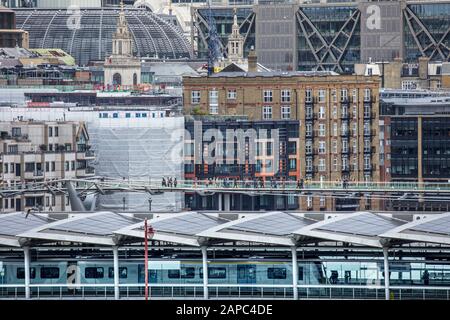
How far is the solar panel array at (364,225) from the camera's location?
39250 millimetres

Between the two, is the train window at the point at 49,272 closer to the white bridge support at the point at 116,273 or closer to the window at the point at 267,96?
the white bridge support at the point at 116,273

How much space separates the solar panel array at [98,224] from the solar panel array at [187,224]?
0.94 m

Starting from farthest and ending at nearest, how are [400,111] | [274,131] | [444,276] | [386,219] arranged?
[400,111] < [274,131] < [386,219] < [444,276]

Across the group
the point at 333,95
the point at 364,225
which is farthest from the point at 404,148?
the point at 364,225

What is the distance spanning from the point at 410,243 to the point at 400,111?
267ft

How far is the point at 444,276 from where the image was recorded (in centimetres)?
3612

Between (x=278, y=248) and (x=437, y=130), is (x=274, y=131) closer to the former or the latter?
(x=437, y=130)

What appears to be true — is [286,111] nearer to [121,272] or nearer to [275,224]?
[275,224]

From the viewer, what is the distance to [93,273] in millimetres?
38375

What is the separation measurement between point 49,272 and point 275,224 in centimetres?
620

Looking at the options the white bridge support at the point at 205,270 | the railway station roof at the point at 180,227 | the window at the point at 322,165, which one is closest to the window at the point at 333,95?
the window at the point at 322,165

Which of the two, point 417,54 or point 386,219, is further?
point 417,54
